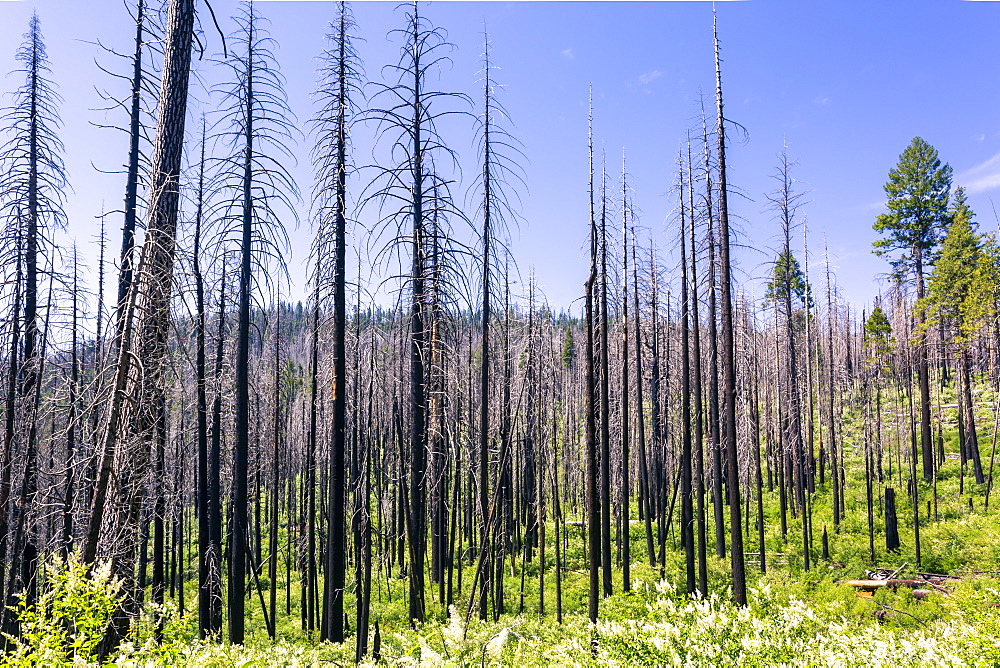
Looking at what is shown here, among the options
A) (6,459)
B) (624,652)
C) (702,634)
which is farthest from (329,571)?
(6,459)

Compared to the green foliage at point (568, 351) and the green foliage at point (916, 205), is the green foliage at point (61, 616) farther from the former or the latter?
the green foliage at point (568, 351)

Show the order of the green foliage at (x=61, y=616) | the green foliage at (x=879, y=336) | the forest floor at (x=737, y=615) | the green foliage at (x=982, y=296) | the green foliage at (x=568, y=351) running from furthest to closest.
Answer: the green foliage at (x=568, y=351)
the green foliage at (x=879, y=336)
the green foliage at (x=982, y=296)
the forest floor at (x=737, y=615)
the green foliage at (x=61, y=616)

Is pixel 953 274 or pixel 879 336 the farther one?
pixel 879 336

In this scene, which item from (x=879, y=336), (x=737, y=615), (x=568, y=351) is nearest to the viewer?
(x=737, y=615)

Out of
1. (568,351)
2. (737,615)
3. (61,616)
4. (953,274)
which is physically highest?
(953,274)

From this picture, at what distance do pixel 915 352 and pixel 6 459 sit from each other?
37819 millimetres

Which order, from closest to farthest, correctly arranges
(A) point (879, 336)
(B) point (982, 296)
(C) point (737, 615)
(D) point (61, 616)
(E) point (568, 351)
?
(D) point (61, 616) < (C) point (737, 615) < (B) point (982, 296) < (A) point (879, 336) < (E) point (568, 351)

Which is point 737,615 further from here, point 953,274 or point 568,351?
point 568,351

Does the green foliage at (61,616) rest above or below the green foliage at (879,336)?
below

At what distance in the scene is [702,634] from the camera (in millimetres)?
5770

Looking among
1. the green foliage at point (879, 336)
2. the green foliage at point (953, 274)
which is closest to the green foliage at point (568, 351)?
the green foliage at point (879, 336)

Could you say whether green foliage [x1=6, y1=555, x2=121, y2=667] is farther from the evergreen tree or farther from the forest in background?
the evergreen tree

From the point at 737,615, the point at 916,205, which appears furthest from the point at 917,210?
the point at 737,615

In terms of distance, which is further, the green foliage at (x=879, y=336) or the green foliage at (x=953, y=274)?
the green foliage at (x=879, y=336)
